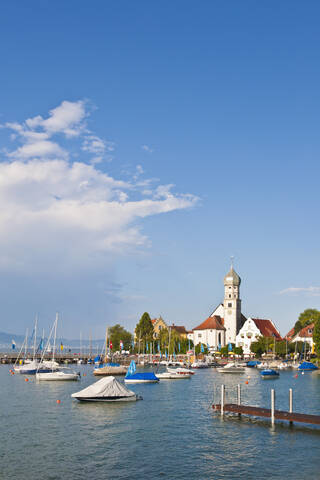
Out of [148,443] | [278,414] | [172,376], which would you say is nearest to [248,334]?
[172,376]

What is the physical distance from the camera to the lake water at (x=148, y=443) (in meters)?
32.9

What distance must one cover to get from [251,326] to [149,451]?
164 metres

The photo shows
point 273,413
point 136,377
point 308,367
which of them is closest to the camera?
point 273,413

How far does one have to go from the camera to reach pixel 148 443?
134 feet

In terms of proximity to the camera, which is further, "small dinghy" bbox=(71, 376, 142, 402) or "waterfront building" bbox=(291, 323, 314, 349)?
"waterfront building" bbox=(291, 323, 314, 349)

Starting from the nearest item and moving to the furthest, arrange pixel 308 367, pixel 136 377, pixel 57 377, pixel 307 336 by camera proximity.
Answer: pixel 136 377 < pixel 57 377 < pixel 308 367 < pixel 307 336

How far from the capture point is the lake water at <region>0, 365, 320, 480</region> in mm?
32938

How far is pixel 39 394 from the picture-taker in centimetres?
7725

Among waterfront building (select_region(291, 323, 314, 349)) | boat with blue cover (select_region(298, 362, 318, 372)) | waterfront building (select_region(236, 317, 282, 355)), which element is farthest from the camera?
waterfront building (select_region(236, 317, 282, 355))

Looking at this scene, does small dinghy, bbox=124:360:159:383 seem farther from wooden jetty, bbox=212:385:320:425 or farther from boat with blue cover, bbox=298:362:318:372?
boat with blue cover, bbox=298:362:318:372

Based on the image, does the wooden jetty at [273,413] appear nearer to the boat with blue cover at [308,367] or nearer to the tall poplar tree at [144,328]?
the boat with blue cover at [308,367]

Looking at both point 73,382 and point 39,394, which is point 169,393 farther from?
point 73,382

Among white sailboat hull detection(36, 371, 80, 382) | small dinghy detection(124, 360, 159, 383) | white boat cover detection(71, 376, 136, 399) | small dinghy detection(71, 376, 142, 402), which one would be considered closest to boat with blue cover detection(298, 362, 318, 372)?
small dinghy detection(124, 360, 159, 383)

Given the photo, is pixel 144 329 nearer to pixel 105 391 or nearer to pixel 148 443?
pixel 105 391
